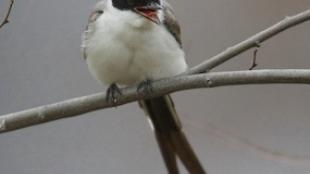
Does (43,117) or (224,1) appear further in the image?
(224,1)

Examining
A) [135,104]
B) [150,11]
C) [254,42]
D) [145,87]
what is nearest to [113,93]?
[145,87]

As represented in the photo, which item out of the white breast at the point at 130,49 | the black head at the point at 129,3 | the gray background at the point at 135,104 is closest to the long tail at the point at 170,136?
the white breast at the point at 130,49

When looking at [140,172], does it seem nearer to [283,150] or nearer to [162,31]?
[283,150]

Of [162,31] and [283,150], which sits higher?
[162,31]

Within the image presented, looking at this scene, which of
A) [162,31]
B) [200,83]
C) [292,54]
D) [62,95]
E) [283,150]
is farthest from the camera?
[62,95]

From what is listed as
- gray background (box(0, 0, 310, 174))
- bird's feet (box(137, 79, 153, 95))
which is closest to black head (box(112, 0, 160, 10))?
bird's feet (box(137, 79, 153, 95))

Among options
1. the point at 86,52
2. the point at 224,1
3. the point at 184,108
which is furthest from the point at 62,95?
the point at 86,52

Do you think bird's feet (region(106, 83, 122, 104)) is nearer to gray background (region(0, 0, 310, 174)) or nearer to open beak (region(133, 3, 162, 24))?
open beak (region(133, 3, 162, 24))

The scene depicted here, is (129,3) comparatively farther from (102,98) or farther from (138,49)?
(102,98)
